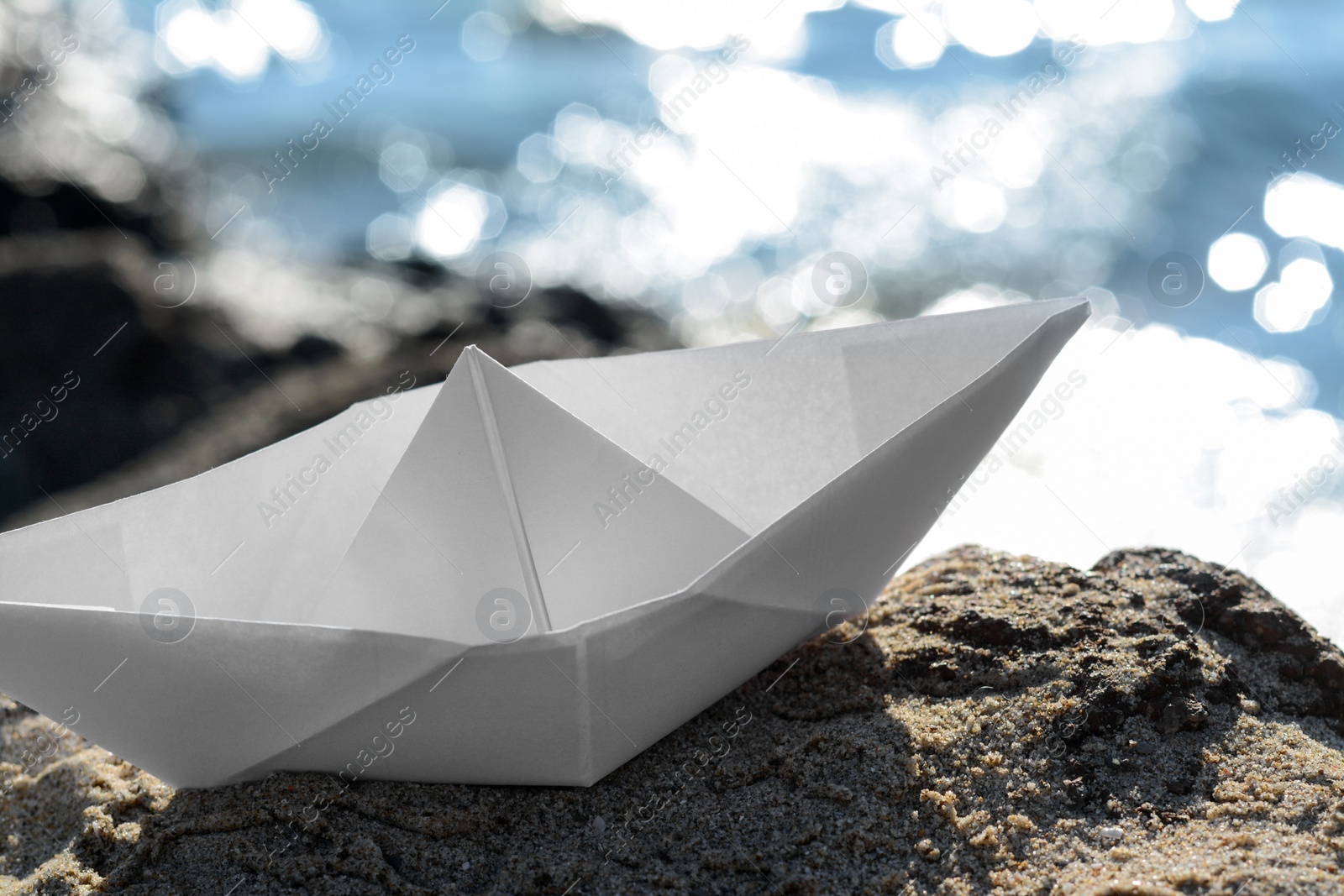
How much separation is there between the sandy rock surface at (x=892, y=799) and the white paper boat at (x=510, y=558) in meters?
0.08

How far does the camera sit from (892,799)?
1568 millimetres

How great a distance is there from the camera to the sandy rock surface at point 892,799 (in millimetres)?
1445

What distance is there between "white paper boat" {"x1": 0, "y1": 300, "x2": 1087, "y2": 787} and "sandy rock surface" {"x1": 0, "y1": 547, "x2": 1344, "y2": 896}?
8cm

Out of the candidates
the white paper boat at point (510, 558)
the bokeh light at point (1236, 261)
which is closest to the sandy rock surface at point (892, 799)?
the white paper boat at point (510, 558)

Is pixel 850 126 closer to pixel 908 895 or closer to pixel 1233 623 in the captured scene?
pixel 1233 623

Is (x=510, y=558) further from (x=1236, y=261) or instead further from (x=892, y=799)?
(x=1236, y=261)

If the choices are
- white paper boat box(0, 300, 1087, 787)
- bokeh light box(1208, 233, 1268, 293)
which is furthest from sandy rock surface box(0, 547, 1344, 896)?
bokeh light box(1208, 233, 1268, 293)

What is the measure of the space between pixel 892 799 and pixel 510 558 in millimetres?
694

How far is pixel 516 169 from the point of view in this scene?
8.09 meters

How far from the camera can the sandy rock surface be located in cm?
145

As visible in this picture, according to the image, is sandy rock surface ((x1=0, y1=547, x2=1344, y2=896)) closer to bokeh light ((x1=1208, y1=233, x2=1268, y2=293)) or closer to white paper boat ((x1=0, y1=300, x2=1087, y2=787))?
white paper boat ((x1=0, y1=300, x2=1087, y2=787))

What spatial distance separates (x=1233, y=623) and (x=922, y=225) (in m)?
5.06

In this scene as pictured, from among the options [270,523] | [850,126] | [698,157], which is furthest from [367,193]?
[270,523]

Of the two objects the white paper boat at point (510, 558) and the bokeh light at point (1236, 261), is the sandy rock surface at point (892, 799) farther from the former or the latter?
the bokeh light at point (1236, 261)
